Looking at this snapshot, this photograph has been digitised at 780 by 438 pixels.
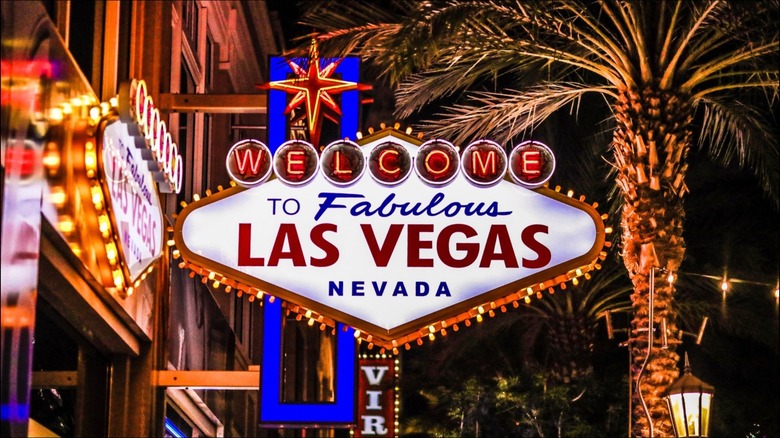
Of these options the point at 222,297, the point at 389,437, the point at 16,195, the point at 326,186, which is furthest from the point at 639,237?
the point at 389,437

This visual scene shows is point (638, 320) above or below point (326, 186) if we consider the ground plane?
below

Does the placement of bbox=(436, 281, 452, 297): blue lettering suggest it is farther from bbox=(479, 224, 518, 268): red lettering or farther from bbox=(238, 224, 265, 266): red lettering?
bbox=(238, 224, 265, 266): red lettering

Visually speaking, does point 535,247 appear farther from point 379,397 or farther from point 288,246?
point 379,397

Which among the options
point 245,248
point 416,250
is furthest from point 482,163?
point 245,248

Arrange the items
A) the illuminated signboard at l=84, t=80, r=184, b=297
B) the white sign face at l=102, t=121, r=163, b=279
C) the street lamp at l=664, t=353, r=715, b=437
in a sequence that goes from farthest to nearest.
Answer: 1. the street lamp at l=664, t=353, r=715, b=437
2. the white sign face at l=102, t=121, r=163, b=279
3. the illuminated signboard at l=84, t=80, r=184, b=297

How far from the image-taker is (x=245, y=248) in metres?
14.0

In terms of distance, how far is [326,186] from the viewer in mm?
14109

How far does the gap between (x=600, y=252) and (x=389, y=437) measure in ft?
66.4

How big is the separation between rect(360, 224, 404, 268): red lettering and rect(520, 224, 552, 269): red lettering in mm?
1315

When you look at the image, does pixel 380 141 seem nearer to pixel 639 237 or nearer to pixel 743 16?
pixel 639 237

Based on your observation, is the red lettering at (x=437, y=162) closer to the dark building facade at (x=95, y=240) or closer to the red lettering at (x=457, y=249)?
the red lettering at (x=457, y=249)

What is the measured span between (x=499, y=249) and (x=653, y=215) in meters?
1.63

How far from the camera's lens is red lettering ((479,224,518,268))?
1382 cm

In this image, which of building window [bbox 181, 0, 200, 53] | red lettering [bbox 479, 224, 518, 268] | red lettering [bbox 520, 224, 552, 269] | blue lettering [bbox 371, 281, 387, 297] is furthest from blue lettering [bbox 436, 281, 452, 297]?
building window [bbox 181, 0, 200, 53]
